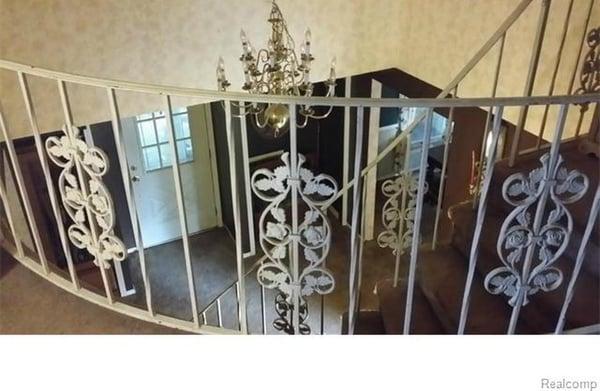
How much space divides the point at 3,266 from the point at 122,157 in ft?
3.36

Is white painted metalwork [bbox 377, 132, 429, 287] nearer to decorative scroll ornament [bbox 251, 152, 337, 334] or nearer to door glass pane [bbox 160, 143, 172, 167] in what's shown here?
decorative scroll ornament [bbox 251, 152, 337, 334]

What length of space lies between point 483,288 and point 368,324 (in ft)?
2.03

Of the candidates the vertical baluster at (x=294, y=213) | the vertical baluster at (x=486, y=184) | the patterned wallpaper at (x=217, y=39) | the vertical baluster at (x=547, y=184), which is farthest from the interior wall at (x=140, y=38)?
the vertical baluster at (x=547, y=184)

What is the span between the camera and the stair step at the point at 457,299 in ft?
7.12

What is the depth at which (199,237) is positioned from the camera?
675 centimetres

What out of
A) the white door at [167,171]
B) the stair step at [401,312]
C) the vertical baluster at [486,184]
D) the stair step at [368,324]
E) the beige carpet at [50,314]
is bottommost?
the white door at [167,171]

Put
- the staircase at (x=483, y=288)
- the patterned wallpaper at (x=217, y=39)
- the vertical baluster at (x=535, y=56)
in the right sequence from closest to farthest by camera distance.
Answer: the staircase at (x=483, y=288)
the vertical baluster at (x=535, y=56)
the patterned wallpaper at (x=217, y=39)

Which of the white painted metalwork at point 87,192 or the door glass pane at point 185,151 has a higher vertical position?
the white painted metalwork at point 87,192

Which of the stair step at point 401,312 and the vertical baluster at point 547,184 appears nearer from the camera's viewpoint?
the vertical baluster at point 547,184

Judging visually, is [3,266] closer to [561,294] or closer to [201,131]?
[561,294]

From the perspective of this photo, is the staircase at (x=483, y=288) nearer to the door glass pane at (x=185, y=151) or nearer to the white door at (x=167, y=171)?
the white door at (x=167, y=171)

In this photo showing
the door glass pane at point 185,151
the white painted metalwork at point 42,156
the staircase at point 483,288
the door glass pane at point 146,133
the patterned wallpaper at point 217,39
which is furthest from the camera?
the door glass pane at point 185,151
